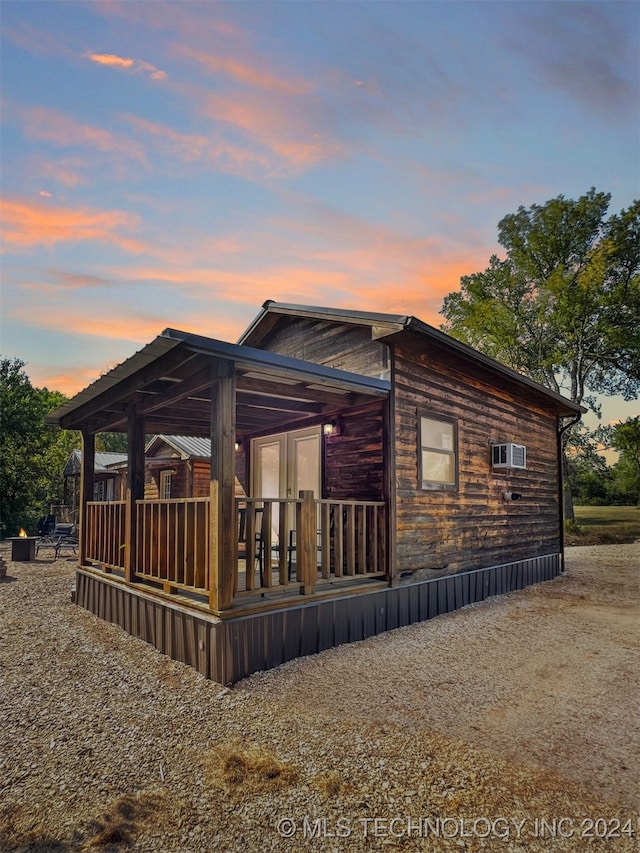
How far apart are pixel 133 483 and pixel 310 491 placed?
8.11ft

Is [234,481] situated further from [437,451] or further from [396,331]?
[437,451]

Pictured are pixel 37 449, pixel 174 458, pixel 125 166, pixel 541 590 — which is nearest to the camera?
pixel 125 166

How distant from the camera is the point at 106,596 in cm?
656

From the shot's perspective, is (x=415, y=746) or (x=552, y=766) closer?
(x=552, y=766)

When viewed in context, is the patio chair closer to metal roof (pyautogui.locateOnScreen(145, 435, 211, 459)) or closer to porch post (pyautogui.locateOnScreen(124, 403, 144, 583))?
metal roof (pyautogui.locateOnScreen(145, 435, 211, 459))

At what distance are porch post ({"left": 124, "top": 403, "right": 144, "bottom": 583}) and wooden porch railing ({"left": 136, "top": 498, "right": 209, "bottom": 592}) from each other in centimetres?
7

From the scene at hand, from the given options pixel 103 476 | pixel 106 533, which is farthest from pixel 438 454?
pixel 103 476

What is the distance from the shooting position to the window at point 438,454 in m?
6.97

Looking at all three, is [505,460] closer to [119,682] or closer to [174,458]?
[119,682]

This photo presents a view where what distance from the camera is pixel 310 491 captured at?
507 cm

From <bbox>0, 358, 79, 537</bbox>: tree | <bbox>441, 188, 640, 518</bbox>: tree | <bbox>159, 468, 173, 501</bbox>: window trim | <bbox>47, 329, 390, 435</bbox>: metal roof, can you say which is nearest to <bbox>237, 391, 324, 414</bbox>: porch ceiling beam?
<bbox>47, 329, 390, 435</bbox>: metal roof

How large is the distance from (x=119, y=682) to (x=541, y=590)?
25.2 ft

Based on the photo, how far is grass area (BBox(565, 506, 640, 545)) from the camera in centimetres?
1800

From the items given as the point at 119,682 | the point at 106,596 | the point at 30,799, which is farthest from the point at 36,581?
the point at 30,799
